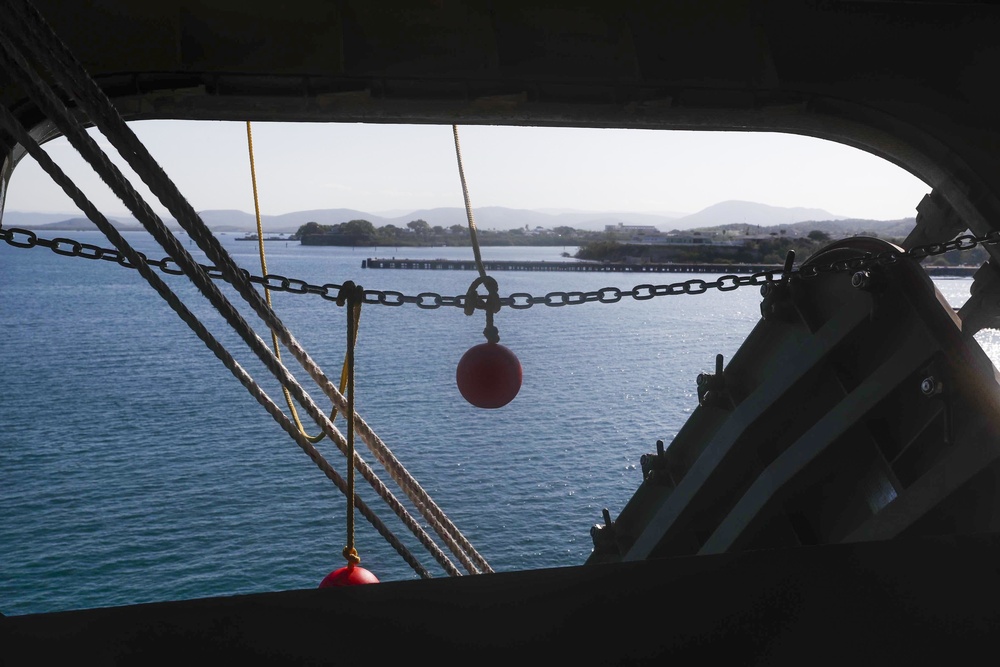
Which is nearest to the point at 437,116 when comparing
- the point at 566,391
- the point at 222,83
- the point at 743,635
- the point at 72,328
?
the point at 222,83

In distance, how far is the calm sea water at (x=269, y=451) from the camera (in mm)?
26062

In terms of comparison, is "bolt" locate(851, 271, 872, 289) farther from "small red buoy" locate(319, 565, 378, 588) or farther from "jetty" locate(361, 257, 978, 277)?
"jetty" locate(361, 257, 978, 277)

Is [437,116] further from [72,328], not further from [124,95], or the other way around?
[72,328]

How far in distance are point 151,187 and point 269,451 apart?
→ 3282 cm

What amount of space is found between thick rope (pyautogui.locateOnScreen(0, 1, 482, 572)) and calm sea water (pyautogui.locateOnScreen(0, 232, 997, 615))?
2056cm

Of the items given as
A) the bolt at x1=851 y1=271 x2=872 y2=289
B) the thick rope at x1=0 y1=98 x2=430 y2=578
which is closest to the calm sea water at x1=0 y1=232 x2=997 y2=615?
the thick rope at x1=0 y1=98 x2=430 y2=578

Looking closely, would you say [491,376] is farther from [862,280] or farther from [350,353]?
[862,280]

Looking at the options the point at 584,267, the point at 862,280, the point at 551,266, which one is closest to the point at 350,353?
the point at 862,280

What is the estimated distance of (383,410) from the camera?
1496 inches

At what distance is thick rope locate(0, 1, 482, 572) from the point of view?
9.30 ft

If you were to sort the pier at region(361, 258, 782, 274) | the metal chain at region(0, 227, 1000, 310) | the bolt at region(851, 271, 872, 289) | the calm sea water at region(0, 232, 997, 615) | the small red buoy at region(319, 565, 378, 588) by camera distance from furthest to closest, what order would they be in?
the pier at region(361, 258, 782, 274) < the calm sea water at region(0, 232, 997, 615) < the bolt at region(851, 271, 872, 289) < the metal chain at region(0, 227, 1000, 310) < the small red buoy at region(319, 565, 378, 588)

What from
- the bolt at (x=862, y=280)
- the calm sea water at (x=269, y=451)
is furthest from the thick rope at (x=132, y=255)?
the calm sea water at (x=269, y=451)

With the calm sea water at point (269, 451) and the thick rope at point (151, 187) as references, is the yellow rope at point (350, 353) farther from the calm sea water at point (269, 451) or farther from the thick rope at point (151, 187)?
the calm sea water at point (269, 451)

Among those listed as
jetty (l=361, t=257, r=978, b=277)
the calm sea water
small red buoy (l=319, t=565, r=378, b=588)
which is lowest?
small red buoy (l=319, t=565, r=378, b=588)
